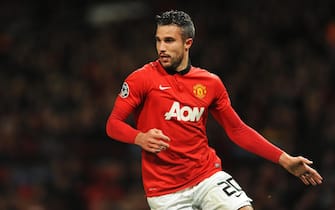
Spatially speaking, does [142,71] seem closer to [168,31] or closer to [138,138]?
[168,31]

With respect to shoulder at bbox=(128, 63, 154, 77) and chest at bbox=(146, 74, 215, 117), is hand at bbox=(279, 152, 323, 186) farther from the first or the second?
shoulder at bbox=(128, 63, 154, 77)

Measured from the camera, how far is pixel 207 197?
16.3 feet

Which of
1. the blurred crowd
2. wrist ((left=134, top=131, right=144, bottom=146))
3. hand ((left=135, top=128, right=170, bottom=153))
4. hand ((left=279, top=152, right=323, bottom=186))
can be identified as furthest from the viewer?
the blurred crowd

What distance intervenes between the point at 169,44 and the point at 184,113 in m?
0.47

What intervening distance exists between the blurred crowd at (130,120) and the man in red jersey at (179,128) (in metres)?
2.86

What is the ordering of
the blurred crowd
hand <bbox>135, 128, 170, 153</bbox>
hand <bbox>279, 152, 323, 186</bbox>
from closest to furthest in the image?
hand <bbox>135, 128, 170, 153</bbox> < hand <bbox>279, 152, 323, 186</bbox> < the blurred crowd

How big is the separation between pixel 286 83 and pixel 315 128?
3.03 ft

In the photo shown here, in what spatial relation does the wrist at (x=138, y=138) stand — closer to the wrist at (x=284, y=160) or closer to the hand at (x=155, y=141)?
the hand at (x=155, y=141)

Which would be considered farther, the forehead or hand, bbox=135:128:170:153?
the forehead

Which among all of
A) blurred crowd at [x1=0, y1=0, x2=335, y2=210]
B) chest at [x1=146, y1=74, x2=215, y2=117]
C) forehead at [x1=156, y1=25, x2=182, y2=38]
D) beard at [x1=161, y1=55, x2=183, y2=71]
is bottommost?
blurred crowd at [x1=0, y1=0, x2=335, y2=210]

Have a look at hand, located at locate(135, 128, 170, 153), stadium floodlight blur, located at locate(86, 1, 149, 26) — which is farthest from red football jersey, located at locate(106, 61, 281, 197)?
stadium floodlight blur, located at locate(86, 1, 149, 26)

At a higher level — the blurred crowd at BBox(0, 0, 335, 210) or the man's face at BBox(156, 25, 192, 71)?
the man's face at BBox(156, 25, 192, 71)

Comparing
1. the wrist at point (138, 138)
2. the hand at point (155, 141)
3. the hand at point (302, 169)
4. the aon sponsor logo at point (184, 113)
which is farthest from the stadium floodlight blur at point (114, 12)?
the hand at point (155, 141)

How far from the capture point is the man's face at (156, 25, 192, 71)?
495 cm
